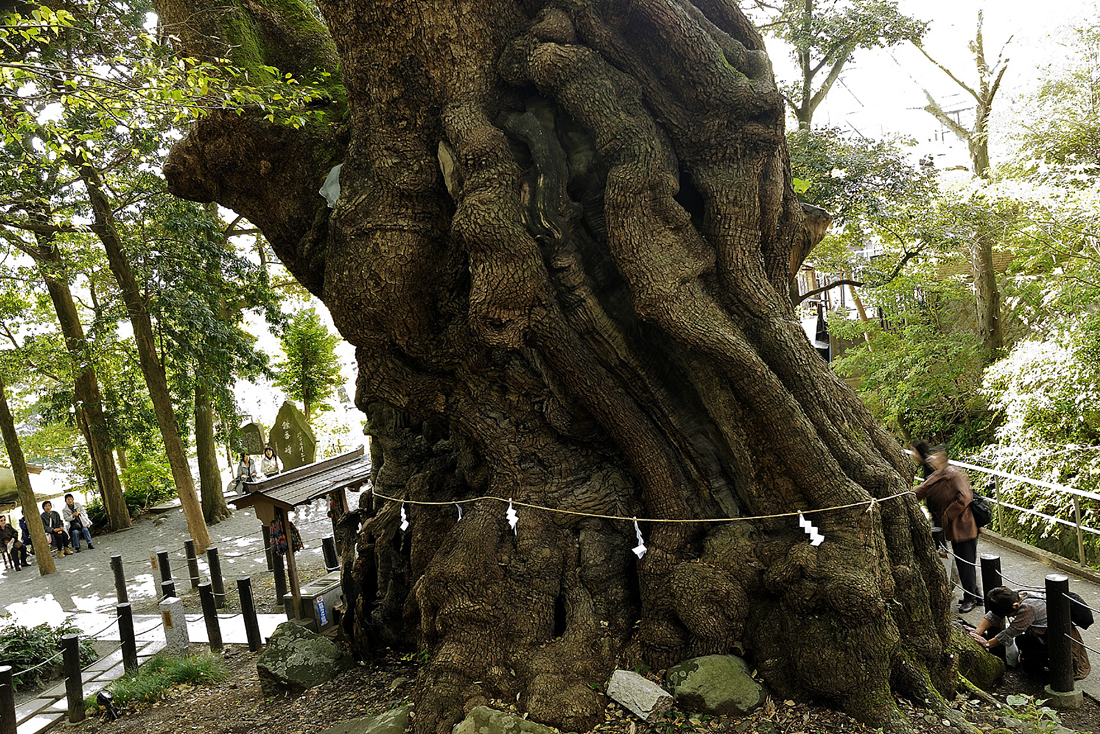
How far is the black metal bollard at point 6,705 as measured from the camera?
19.2 ft

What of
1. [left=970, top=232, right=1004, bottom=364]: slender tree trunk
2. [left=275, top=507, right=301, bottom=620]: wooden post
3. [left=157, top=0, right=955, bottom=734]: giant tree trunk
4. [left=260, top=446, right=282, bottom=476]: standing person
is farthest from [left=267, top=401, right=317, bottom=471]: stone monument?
[left=970, top=232, right=1004, bottom=364]: slender tree trunk

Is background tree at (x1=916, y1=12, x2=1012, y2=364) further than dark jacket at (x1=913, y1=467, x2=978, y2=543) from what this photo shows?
Yes

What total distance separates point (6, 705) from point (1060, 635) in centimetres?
817

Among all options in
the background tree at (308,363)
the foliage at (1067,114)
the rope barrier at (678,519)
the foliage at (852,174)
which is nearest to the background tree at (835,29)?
the foliage at (852,174)

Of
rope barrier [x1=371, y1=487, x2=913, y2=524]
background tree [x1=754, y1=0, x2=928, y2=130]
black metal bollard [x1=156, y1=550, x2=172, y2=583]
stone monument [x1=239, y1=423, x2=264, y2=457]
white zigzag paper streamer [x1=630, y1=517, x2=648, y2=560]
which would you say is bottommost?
black metal bollard [x1=156, y1=550, x2=172, y2=583]

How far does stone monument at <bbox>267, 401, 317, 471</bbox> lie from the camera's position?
21.7m

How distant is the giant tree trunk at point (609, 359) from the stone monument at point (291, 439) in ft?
57.1

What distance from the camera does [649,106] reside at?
507 centimetres

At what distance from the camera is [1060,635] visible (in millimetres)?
4723

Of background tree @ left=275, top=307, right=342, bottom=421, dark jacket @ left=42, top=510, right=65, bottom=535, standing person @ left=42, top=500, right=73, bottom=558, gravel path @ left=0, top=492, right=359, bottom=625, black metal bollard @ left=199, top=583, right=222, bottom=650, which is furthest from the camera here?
background tree @ left=275, top=307, right=342, bottom=421

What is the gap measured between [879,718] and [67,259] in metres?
14.6

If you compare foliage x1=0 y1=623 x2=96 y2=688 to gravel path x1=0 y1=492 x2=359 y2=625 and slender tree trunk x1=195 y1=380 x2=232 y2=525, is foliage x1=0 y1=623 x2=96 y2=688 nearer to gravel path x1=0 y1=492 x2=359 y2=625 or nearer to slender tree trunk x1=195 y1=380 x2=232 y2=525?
gravel path x1=0 y1=492 x2=359 y2=625

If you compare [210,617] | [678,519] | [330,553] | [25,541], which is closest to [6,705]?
[210,617]

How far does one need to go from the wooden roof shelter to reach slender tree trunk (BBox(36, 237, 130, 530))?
635cm
